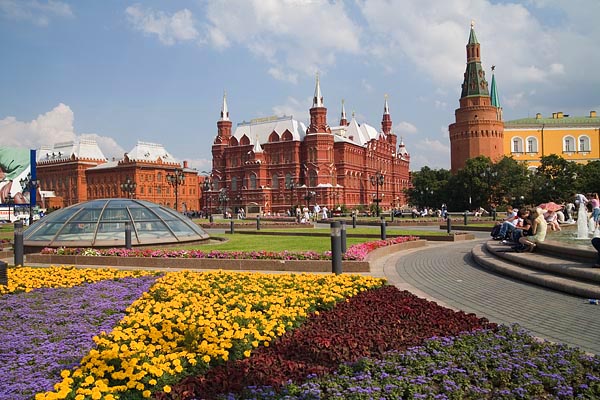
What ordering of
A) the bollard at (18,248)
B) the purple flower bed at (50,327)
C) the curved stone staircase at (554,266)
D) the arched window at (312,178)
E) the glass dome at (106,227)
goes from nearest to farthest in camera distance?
the purple flower bed at (50,327), the curved stone staircase at (554,266), the bollard at (18,248), the glass dome at (106,227), the arched window at (312,178)

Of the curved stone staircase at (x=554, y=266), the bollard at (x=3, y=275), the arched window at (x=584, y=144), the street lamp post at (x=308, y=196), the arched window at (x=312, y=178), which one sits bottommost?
the curved stone staircase at (x=554, y=266)

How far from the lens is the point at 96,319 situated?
6887 mm

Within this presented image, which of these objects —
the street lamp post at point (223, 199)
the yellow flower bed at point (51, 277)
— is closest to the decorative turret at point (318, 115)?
the street lamp post at point (223, 199)

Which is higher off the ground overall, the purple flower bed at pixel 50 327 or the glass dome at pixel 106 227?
the glass dome at pixel 106 227

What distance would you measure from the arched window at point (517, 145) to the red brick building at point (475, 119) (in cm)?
993

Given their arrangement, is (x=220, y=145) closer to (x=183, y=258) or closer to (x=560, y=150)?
(x=560, y=150)

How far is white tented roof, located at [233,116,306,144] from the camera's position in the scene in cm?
7819

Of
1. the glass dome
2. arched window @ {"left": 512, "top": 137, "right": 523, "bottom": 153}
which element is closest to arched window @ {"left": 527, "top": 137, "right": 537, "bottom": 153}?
arched window @ {"left": 512, "top": 137, "right": 523, "bottom": 153}

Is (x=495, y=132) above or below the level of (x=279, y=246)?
above

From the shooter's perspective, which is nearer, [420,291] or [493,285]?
[420,291]

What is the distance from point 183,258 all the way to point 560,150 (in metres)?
89.8

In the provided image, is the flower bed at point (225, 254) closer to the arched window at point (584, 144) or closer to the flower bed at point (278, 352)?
the flower bed at point (278, 352)

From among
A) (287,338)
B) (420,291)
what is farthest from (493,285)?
(287,338)

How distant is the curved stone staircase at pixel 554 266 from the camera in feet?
28.2
